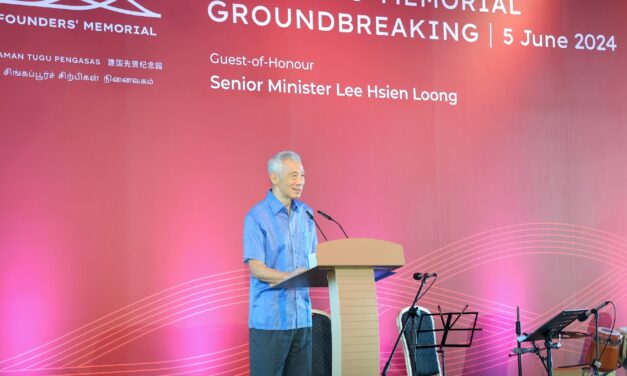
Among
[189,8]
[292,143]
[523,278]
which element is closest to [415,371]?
[523,278]

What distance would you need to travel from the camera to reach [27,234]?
515cm

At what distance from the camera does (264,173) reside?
5.71m

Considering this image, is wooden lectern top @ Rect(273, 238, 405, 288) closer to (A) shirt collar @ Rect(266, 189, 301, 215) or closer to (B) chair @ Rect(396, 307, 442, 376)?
(A) shirt collar @ Rect(266, 189, 301, 215)

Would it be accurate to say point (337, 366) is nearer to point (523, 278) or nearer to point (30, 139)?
point (30, 139)

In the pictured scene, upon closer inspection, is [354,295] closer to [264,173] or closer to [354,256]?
[354,256]

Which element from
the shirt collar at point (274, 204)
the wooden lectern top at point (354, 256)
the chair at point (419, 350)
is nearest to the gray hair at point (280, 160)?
the shirt collar at point (274, 204)

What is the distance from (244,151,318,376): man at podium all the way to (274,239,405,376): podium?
2.05 feet

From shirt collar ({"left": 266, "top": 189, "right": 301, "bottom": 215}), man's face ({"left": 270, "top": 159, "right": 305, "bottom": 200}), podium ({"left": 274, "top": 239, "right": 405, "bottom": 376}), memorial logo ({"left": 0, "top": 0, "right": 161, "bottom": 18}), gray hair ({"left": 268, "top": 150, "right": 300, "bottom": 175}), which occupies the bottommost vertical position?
podium ({"left": 274, "top": 239, "right": 405, "bottom": 376})

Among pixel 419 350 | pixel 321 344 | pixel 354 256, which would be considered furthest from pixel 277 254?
pixel 419 350

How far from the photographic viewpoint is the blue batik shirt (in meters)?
3.78

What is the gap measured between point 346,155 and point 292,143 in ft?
1.41

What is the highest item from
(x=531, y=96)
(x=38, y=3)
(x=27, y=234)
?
(x=38, y=3)

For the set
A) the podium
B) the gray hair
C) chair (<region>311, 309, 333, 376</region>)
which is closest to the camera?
the podium

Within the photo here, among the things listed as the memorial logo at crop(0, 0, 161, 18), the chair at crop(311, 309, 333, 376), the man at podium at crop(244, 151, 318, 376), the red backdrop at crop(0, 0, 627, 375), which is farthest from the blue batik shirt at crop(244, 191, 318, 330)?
the memorial logo at crop(0, 0, 161, 18)
